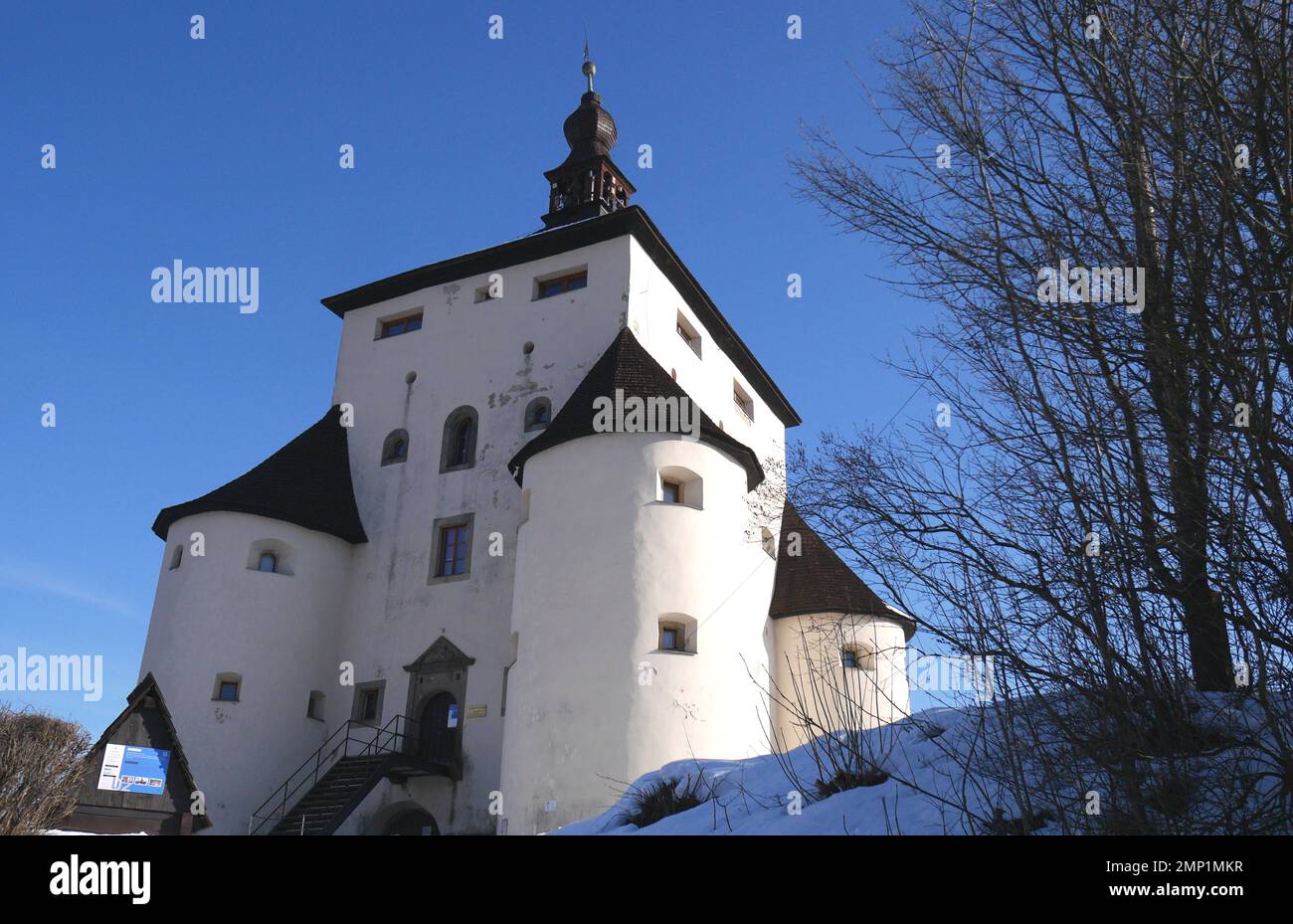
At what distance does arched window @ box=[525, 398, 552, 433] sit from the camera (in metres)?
23.2

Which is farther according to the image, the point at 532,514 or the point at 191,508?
the point at 191,508

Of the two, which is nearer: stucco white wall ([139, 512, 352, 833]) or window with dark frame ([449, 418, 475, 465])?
stucco white wall ([139, 512, 352, 833])

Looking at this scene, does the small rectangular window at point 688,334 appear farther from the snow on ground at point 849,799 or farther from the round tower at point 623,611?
the snow on ground at point 849,799

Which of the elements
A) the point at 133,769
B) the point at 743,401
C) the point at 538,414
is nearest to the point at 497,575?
the point at 538,414

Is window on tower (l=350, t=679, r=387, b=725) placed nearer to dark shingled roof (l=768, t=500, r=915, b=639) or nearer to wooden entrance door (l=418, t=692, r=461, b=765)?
wooden entrance door (l=418, t=692, r=461, b=765)

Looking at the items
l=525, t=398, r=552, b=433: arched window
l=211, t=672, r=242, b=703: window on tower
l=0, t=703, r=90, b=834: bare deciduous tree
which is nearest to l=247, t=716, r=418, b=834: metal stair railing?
l=211, t=672, r=242, b=703: window on tower

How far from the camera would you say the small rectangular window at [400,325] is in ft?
87.5

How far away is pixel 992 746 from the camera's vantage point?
22.6 ft

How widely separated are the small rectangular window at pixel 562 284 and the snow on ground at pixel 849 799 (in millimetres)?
16209

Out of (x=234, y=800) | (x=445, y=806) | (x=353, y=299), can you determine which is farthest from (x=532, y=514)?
(x=353, y=299)

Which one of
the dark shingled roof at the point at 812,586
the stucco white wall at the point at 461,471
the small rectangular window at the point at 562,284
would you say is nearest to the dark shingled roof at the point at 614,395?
the stucco white wall at the point at 461,471

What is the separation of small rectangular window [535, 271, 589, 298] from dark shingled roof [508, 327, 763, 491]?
2.49 meters

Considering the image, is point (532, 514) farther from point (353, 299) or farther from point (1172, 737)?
point (1172, 737)
